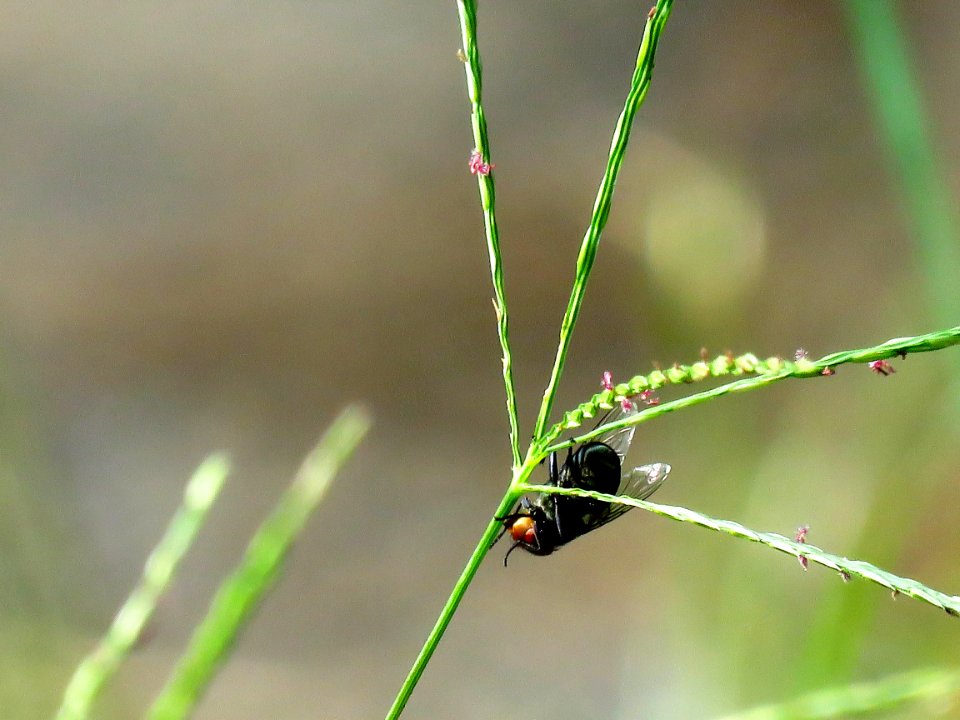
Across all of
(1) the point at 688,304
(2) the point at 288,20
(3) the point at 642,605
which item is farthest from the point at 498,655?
(2) the point at 288,20

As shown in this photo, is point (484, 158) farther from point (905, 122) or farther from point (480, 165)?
point (905, 122)

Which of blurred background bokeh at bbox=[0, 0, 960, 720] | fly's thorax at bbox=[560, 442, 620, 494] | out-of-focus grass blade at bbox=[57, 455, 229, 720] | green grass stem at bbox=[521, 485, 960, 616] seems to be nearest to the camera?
green grass stem at bbox=[521, 485, 960, 616]

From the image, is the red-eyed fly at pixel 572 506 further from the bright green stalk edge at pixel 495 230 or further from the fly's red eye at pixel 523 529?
the bright green stalk edge at pixel 495 230

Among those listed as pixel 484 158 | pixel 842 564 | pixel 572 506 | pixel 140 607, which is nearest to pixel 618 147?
pixel 484 158

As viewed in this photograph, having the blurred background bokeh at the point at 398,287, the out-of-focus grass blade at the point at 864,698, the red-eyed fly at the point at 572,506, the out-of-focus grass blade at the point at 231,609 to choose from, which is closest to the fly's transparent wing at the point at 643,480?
the red-eyed fly at the point at 572,506

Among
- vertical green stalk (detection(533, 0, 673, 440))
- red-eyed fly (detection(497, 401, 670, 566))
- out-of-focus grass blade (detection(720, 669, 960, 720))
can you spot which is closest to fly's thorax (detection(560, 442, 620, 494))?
red-eyed fly (detection(497, 401, 670, 566))

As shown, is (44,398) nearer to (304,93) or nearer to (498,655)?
(304,93)

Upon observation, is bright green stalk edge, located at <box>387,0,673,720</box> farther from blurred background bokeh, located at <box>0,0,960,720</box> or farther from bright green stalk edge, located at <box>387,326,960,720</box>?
blurred background bokeh, located at <box>0,0,960,720</box>
